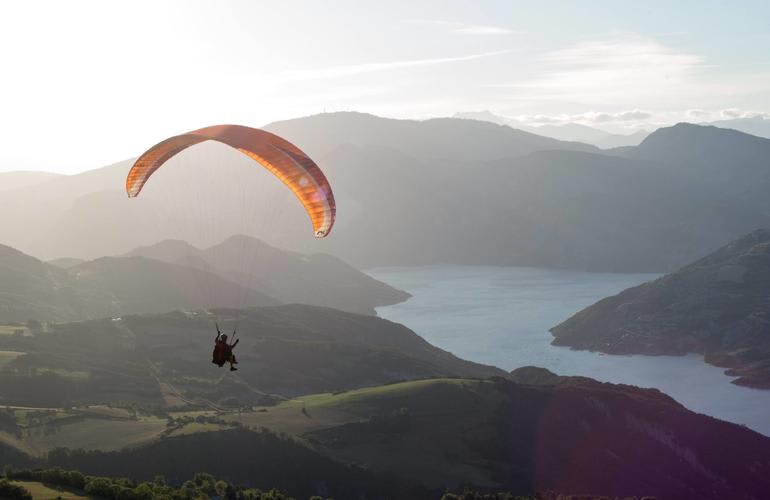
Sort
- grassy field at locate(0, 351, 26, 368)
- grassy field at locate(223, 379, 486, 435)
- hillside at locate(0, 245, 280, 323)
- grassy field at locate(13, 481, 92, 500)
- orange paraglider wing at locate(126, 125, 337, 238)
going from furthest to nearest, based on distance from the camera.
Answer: hillside at locate(0, 245, 280, 323), grassy field at locate(0, 351, 26, 368), grassy field at locate(223, 379, 486, 435), grassy field at locate(13, 481, 92, 500), orange paraglider wing at locate(126, 125, 337, 238)

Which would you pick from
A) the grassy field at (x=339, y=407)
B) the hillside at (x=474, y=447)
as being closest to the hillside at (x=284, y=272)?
the grassy field at (x=339, y=407)

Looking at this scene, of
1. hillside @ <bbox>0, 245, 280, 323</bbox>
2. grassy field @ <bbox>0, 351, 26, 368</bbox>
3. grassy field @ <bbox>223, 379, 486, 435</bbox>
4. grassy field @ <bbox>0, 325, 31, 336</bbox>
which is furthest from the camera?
hillside @ <bbox>0, 245, 280, 323</bbox>

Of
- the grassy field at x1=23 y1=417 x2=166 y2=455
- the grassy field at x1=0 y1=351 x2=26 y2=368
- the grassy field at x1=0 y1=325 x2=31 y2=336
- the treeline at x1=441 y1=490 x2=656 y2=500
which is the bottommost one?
the treeline at x1=441 y1=490 x2=656 y2=500

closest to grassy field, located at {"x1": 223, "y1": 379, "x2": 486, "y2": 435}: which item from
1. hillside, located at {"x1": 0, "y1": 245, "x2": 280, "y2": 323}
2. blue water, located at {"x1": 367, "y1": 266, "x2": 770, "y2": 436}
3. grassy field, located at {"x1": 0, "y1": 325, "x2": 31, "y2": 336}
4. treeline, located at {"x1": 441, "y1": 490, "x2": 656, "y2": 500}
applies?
treeline, located at {"x1": 441, "y1": 490, "x2": 656, "y2": 500}

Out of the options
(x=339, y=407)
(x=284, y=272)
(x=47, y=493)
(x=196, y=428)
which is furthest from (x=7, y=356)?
(x=284, y=272)

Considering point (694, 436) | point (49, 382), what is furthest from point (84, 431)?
point (694, 436)

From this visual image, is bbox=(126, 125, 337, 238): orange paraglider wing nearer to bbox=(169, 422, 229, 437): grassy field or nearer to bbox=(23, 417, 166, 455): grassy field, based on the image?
bbox=(169, 422, 229, 437): grassy field
